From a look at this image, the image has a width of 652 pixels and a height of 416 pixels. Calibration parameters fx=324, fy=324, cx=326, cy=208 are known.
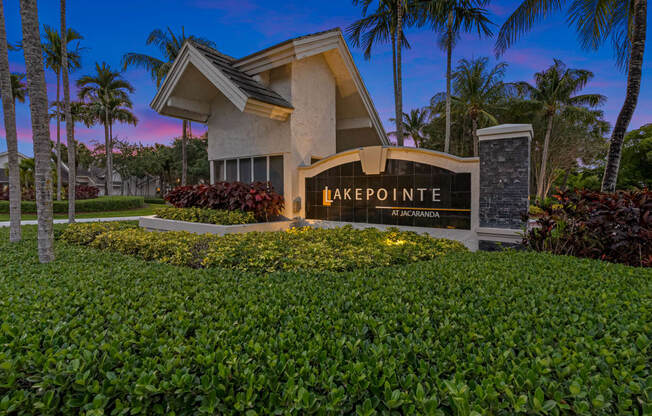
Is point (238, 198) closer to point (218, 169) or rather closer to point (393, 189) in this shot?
point (218, 169)

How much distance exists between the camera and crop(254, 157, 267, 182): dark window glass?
11125mm

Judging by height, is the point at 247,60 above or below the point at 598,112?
below

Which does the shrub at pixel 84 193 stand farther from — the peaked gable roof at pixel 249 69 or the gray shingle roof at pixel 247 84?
the gray shingle roof at pixel 247 84

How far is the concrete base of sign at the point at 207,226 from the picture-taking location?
8359mm

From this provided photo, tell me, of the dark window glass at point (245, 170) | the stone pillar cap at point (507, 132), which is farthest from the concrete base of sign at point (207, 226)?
the stone pillar cap at point (507, 132)

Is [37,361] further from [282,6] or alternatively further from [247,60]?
[282,6]

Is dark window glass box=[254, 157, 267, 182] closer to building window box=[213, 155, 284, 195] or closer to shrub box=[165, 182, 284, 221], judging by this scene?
building window box=[213, 155, 284, 195]

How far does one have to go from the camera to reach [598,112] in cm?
3403

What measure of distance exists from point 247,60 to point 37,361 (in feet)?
34.4

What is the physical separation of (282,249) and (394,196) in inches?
161

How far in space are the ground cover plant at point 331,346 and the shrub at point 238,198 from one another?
559 cm

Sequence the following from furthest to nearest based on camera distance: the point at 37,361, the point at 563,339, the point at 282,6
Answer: the point at 282,6 < the point at 563,339 < the point at 37,361

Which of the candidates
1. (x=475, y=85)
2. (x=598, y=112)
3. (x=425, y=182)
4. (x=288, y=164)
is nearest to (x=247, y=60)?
(x=288, y=164)

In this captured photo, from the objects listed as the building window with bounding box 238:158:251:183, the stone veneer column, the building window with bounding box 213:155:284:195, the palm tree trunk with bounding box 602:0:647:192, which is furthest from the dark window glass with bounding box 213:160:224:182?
the palm tree trunk with bounding box 602:0:647:192
